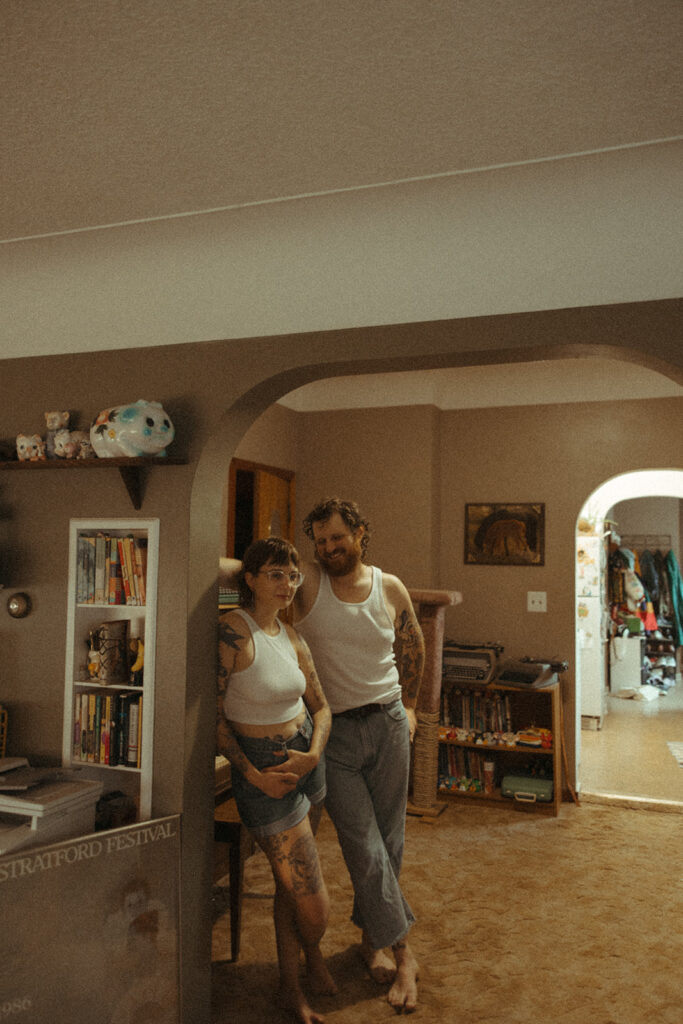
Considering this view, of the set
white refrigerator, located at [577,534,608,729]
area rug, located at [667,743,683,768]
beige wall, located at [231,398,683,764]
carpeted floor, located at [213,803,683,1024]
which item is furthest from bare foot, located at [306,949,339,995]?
white refrigerator, located at [577,534,608,729]

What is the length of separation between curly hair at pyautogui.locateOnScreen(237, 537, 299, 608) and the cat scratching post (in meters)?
1.95

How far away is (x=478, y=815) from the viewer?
4.51 meters

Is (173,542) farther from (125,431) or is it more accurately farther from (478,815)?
(478,815)

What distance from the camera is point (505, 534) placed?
16.6 ft

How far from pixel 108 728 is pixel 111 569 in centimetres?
56

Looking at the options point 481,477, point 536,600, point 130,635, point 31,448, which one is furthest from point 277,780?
point 481,477

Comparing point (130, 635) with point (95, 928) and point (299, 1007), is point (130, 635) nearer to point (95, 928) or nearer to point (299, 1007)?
point (95, 928)

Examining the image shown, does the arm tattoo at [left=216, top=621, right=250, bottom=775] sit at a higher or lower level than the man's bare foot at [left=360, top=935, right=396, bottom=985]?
higher

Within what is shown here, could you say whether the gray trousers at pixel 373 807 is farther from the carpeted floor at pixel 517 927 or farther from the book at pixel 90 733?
the book at pixel 90 733

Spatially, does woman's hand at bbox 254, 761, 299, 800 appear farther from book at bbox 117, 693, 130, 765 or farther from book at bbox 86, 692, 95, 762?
book at bbox 86, 692, 95, 762

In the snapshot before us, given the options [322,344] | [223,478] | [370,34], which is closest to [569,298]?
[322,344]

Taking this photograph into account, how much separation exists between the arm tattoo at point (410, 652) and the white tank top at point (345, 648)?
25 cm

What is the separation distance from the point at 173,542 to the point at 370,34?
162cm

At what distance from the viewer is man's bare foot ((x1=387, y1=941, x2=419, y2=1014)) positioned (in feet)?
8.62
